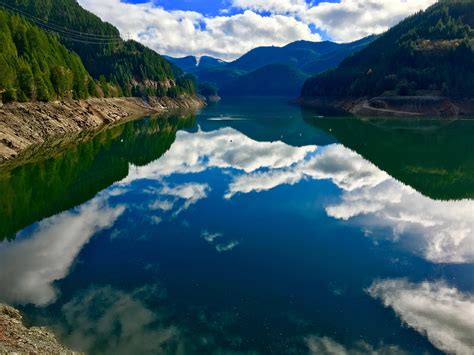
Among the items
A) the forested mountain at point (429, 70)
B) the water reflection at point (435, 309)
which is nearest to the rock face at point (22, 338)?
the water reflection at point (435, 309)

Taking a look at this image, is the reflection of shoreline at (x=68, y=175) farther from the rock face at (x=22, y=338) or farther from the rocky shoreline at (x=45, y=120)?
the rock face at (x=22, y=338)

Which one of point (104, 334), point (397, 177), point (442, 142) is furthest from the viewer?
point (442, 142)

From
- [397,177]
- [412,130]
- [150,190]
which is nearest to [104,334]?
[150,190]

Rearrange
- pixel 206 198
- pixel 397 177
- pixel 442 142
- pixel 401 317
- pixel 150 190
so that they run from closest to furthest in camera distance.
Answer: pixel 401 317
pixel 206 198
pixel 150 190
pixel 397 177
pixel 442 142

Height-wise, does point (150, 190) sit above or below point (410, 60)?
below

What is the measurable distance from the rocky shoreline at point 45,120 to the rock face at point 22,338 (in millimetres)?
49593

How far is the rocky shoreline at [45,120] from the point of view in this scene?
7269 cm

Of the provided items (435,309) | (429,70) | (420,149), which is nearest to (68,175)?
(435,309)

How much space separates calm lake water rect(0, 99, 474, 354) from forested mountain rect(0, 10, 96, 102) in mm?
32464

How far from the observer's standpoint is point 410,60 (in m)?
186

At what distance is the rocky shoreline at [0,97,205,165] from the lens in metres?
72.7

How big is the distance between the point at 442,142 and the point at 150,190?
250 feet

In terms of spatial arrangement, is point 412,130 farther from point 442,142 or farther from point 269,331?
point 269,331

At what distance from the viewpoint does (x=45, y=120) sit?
306 ft
